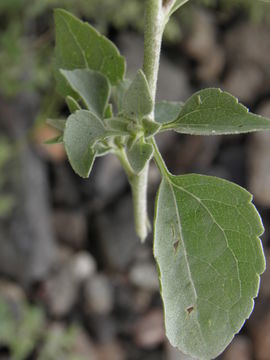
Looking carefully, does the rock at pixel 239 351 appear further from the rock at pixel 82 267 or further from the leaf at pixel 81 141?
the leaf at pixel 81 141

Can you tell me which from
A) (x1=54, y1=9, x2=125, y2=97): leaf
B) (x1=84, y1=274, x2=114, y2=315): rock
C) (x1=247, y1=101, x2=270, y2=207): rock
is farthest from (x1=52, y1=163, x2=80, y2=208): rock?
(x1=54, y1=9, x2=125, y2=97): leaf

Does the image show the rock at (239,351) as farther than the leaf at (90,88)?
Yes

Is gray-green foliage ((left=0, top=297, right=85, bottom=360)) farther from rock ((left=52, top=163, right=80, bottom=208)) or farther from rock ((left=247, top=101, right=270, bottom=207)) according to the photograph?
rock ((left=247, top=101, right=270, bottom=207))

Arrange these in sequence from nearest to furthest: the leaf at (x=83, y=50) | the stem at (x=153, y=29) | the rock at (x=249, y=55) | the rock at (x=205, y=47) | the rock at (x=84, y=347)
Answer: the stem at (x=153, y=29), the leaf at (x=83, y=50), the rock at (x=84, y=347), the rock at (x=205, y=47), the rock at (x=249, y=55)

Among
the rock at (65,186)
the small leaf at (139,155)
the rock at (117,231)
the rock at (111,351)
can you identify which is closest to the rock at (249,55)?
the rock at (117,231)

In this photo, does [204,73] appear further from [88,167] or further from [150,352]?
[88,167]

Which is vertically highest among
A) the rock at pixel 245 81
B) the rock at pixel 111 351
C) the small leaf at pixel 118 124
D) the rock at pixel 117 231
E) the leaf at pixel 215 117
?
the leaf at pixel 215 117
